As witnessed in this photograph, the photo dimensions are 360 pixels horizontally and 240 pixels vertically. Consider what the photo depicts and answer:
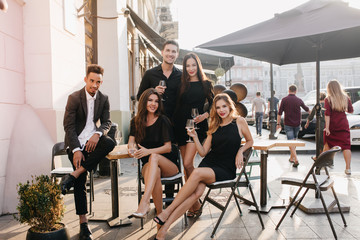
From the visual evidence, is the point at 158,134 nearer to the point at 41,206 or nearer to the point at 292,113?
the point at 41,206

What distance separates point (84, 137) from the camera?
3709 mm

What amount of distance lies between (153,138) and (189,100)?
0.69m

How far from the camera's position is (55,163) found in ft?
15.6

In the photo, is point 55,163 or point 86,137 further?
point 55,163

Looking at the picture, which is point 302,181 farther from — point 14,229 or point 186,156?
point 14,229

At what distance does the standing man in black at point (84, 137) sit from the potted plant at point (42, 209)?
1.41ft

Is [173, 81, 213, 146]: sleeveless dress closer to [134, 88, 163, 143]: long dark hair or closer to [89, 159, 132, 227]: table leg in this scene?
[134, 88, 163, 143]: long dark hair

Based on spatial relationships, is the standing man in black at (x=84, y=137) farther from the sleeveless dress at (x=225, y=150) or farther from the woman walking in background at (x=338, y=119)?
the woman walking in background at (x=338, y=119)

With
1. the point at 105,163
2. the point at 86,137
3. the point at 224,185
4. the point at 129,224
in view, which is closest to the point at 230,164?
the point at 224,185

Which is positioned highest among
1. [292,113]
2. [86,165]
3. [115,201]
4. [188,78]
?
[188,78]

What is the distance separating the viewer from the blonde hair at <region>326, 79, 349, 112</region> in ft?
21.2

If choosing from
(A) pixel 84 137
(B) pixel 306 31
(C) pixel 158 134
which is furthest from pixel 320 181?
(A) pixel 84 137

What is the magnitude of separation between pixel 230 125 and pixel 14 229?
290 cm

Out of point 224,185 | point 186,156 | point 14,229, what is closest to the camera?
point 224,185
